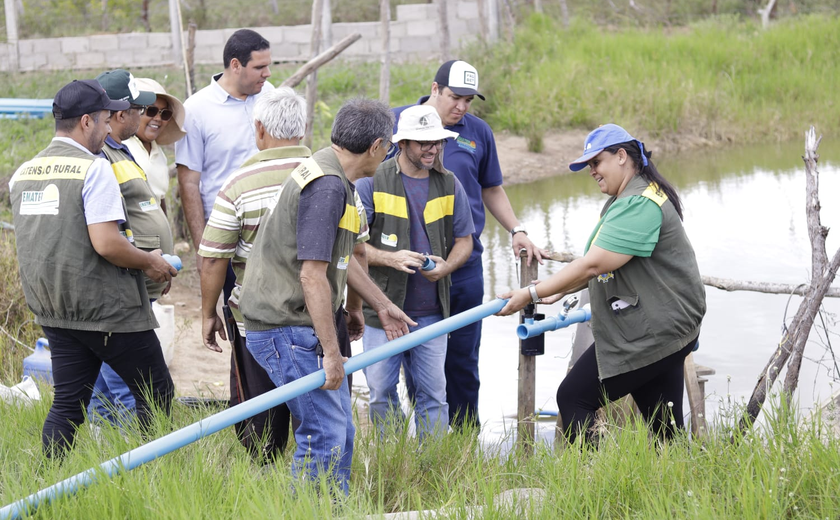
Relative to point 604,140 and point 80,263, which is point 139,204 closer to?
point 80,263

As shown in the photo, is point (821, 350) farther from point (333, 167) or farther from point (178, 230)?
point (178, 230)

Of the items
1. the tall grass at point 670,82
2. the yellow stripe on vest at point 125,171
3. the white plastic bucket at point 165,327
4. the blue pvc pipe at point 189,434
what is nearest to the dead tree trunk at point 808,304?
the blue pvc pipe at point 189,434

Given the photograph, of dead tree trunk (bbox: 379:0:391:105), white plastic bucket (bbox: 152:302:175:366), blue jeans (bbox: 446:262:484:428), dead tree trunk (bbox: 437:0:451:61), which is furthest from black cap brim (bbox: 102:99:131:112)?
dead tree trunk (bbox: 437:0:451:61)

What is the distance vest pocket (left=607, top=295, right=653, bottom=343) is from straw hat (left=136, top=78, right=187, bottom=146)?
2.27 metres

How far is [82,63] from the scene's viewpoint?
62.9 ft

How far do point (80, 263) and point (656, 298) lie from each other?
7.38 feet

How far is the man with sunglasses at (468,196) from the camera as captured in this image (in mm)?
4523

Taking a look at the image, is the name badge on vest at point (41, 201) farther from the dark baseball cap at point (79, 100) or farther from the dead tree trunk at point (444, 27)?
the dead tree trunk at point (444, 27)

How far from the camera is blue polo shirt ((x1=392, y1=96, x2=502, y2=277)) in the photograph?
4.65m

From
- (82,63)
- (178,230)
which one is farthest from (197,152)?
(82,63)

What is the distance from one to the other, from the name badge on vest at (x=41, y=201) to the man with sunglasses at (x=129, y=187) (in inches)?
13.7

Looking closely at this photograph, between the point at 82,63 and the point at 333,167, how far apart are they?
17.8m

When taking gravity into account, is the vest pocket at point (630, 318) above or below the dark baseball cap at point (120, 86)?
below

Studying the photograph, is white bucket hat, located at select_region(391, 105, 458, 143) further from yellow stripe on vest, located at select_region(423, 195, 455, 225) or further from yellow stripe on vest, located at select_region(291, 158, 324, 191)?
yellow stripe on vest, located at select_region(291, 158, 324, 191)
